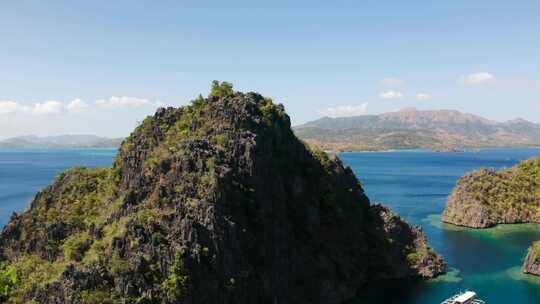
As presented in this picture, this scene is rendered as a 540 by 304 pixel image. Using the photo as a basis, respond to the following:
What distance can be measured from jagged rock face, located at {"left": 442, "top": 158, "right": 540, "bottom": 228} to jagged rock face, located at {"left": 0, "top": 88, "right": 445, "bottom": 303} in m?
56.2

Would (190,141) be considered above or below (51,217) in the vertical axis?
above

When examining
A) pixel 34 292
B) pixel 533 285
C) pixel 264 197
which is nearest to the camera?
pixel 34 292

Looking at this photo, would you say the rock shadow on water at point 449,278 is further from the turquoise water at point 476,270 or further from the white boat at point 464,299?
the white boat at point 464,299

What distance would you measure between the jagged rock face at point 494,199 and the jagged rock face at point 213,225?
56.2 m

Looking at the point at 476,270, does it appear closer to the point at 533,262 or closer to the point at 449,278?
the point at 449,278

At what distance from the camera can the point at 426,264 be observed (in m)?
97.5

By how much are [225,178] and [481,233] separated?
105962 millimetres

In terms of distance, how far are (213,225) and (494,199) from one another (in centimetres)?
13225

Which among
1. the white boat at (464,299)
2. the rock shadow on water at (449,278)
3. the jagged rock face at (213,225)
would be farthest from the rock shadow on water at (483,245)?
the white boat at (464,299)

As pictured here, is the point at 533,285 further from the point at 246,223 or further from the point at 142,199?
the point at 142,199

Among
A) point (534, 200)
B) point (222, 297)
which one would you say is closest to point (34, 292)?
point (222, 297)

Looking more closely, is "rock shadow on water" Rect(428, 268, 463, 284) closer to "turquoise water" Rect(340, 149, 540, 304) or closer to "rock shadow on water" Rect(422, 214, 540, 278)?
"turquoise water" Rect(340, 149, 540, 304)

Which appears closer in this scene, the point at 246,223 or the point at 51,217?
the point at 246,223

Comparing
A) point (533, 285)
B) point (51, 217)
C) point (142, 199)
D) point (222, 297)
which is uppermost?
point (142, 199)
